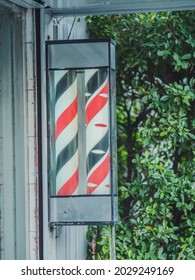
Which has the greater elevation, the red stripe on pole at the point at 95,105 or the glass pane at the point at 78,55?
the glass pane at the point at 78,55

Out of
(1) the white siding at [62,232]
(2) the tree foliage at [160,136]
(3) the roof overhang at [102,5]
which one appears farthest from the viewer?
(2) the tree foliage at [160,136]

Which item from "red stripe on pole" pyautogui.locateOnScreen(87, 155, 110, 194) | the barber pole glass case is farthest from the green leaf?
"red stripe on pole" pyautogui.locateOnScreen(87, 155, 110, 194)

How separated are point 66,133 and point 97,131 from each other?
0.20 m

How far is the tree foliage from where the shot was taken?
6227 mm

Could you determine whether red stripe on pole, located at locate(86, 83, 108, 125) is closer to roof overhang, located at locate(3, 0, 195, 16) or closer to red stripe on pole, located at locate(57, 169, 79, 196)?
red stripe on pole, located at locate(57, 169, 79, 196)

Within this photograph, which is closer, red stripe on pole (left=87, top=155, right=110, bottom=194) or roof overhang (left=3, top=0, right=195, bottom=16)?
roof overhang (left=3, top=0, right=195, bottom=16)

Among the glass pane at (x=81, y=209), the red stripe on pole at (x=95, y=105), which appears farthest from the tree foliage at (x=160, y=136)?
the red stripe on pole at (x=95, y=105)

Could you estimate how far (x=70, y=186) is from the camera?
18.0 feet

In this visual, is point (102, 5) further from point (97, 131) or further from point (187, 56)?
point (187, 56)

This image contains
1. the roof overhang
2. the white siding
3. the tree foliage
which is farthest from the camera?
the tree foliage

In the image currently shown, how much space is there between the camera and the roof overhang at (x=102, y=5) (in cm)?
531

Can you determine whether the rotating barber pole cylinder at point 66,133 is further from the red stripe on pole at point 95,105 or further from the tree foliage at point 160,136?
the tree foliage at point 160,136
